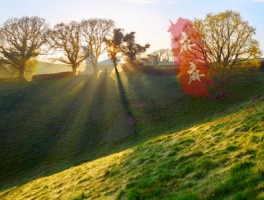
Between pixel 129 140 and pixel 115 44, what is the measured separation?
210ft

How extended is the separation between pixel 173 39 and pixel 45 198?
44165 millimetres

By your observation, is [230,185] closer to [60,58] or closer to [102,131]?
[102,131]

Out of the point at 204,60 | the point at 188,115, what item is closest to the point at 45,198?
the point at 188,115

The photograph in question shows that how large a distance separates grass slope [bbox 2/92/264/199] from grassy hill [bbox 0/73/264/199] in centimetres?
5

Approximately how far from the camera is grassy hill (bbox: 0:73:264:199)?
13102 millimetres

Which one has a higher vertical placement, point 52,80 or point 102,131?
point 52,80

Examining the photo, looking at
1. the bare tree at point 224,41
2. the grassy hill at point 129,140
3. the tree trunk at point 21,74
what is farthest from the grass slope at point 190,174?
the tree trunk at point 21,74

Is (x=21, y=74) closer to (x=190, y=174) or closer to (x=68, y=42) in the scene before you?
(x=68, y=42)

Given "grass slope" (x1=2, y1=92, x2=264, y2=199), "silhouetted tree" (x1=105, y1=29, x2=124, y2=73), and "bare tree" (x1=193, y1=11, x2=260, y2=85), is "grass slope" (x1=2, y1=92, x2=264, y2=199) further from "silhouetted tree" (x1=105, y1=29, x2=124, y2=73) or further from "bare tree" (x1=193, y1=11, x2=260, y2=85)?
"silhouetted tree" (x1=105, y1=29, x2=124, y2=73)

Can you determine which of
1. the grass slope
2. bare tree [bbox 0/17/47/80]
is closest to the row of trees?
bare tree [bbox 0/17/47/80]

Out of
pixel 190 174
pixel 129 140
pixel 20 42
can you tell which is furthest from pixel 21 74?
pixel 190 174

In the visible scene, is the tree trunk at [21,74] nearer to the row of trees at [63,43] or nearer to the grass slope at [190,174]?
the row of trees at [63,43]

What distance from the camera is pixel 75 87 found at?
7831 centimetres

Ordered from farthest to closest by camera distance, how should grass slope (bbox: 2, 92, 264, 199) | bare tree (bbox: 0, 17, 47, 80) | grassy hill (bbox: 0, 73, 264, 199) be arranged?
bare tree (bbox: 0, 17, 47, 80)
grassy hill (bbox: 0, 73, 264, 199)
grass slope (bbox: 2, 92, 264, 199)
